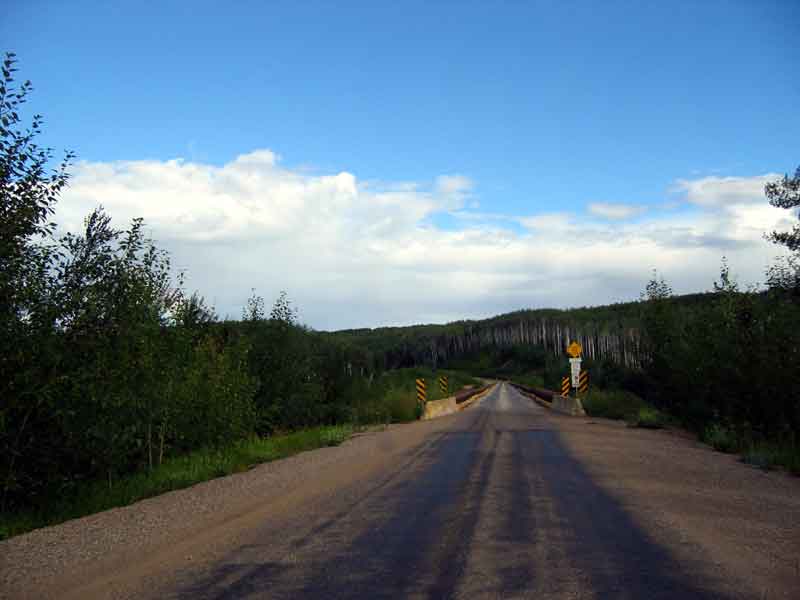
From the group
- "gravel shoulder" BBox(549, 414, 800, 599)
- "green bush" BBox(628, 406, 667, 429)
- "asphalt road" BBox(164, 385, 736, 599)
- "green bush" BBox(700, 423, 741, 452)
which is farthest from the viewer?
"green bush" BBox(628, 406, 667, 429)

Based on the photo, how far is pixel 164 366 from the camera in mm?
15562

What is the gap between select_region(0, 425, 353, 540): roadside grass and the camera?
11.1 meters

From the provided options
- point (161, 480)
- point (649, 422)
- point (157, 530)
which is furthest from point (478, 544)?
point (649, 422)

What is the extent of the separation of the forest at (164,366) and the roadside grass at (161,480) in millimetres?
321

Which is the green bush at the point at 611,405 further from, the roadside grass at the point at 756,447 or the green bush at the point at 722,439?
the roadside grass at the point at 756,447

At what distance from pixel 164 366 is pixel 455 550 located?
390 inches

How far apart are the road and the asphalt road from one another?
19 mm

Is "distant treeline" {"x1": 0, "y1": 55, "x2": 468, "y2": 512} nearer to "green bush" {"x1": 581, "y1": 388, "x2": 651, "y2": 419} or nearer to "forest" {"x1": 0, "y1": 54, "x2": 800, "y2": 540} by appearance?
"forest" {"x1": 0, "y1": 54, "x2": 800, "y2": 540}

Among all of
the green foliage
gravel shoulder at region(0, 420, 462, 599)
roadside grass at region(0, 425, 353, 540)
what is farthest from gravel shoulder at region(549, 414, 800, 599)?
the green foliage

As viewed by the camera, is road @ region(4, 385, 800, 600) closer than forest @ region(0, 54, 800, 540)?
Yes

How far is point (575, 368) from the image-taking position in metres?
41.0

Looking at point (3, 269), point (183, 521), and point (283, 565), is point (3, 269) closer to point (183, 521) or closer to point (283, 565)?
point (183, 521)

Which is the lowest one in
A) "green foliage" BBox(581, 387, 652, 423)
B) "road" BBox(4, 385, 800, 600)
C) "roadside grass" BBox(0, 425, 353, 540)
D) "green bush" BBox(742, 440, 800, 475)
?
"green foliage" BBox(581, 387, 652, 423)

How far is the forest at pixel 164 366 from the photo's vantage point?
36.8ft
